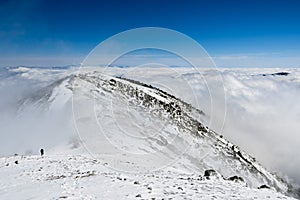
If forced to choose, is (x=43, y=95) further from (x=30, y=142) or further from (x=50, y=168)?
(x=50, y=168)

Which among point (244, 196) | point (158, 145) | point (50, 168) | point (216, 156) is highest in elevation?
point (244, 196)

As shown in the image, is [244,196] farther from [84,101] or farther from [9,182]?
[84,101]

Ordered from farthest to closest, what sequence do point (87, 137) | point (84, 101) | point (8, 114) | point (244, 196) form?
point (8, 114), point (84, 101), point (87, 137), point (244, 196)

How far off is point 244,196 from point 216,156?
167ft

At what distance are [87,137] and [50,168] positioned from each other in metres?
19.4

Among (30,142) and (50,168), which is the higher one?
(50,168)

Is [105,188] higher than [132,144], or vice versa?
[105,188]

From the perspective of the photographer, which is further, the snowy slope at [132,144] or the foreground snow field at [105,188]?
the snowy slope at [132,144]

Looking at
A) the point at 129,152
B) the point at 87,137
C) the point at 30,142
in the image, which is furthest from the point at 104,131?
the point at 30,142

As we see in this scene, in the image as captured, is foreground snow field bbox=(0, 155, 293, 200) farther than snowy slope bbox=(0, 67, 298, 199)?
No

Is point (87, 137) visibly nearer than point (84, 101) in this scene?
Yes

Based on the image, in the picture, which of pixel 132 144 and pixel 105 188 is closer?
pixel 105 188

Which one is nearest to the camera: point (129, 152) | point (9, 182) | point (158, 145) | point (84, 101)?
point (9, 182)

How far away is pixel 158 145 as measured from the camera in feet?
166
